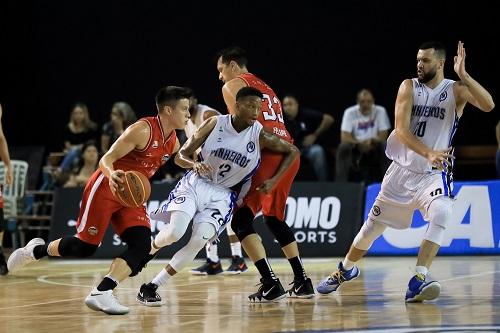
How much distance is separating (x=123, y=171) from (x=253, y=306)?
4.40 ft

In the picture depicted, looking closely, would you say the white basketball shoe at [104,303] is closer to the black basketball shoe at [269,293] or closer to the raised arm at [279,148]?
the black basketball shoe at [269,293]

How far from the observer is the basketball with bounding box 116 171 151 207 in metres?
7.08

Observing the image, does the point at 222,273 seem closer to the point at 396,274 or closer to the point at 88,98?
the point at 396,274

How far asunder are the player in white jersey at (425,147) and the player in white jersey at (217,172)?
79cm

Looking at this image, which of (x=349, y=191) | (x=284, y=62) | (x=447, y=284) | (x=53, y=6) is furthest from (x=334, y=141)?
(x=447, y=284)

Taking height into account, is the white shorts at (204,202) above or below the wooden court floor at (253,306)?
above

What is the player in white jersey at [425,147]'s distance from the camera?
7.44m

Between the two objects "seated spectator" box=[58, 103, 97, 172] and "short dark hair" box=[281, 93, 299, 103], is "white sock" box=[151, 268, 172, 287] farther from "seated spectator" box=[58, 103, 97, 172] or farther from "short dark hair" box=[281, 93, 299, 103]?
"seated spectator" box=[58, 103, 97, 172]

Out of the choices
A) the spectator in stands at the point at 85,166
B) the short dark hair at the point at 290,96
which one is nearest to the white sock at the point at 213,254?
the spectator in stands at the point at 85,166

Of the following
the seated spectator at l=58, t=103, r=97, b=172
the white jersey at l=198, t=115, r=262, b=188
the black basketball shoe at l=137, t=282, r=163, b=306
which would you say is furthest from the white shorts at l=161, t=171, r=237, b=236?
the seated spectator at l=58, t=103, r=97, b=172

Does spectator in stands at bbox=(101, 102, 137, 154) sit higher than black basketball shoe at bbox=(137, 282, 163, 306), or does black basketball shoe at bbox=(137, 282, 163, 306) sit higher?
spectator in stands at bbox=(101, 102, 137, 154)

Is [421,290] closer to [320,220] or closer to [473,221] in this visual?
[473,221]

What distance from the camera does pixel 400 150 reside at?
309 inches

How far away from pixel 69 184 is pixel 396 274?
5.81m
